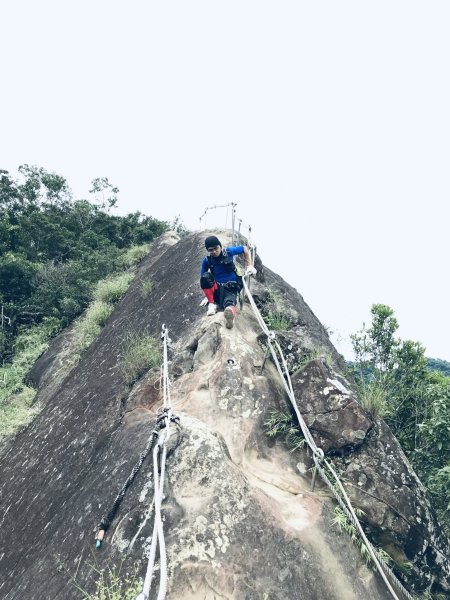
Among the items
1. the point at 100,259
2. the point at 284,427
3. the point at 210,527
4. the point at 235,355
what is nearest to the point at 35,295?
the point at 100,259

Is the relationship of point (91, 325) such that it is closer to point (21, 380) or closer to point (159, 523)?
point (21, 380)

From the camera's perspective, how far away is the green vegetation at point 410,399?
301 inches

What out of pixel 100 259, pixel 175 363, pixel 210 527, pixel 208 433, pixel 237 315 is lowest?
pixel 210 527

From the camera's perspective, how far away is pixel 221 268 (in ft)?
25.8

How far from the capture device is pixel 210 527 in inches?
166

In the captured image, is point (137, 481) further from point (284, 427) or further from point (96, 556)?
point (284, 427)

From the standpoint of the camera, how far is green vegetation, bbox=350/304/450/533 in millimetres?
7633

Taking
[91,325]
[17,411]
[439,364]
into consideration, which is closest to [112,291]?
[91,325]

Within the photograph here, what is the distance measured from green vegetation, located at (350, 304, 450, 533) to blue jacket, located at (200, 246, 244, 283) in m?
2.75

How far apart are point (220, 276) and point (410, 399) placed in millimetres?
5584

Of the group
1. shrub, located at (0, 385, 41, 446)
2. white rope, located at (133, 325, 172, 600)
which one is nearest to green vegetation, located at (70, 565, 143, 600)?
white rope, located at (133, 325, 172, 600)

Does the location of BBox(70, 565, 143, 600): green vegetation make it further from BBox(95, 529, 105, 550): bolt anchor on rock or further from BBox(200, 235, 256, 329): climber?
BBox(200, 235, 256, 329): climber

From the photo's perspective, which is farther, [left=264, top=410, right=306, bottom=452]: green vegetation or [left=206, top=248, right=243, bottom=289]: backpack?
[left=206, top=248, right=243, bottom=289]: backpack

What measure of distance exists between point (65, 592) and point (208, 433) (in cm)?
193
